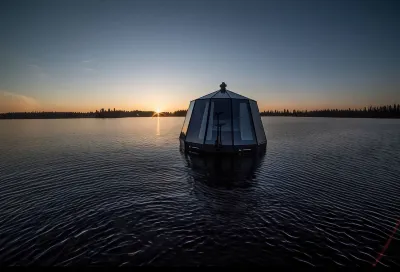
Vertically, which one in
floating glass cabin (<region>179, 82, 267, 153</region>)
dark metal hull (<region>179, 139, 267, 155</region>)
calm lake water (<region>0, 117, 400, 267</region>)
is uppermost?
floating glass cabin (<region>179, 82, 267, 153</region>)

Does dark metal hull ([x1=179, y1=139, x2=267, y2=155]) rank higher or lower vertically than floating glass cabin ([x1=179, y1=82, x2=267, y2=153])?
lower

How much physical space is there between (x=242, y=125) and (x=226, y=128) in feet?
6.21

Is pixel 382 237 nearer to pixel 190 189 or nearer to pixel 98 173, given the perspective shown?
pixel 190 189

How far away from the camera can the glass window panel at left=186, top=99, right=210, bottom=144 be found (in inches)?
979

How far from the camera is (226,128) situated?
2480 cm

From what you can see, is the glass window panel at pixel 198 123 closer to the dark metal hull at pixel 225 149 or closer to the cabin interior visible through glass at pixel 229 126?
the cabin interior visible through glass at pixel 229 126

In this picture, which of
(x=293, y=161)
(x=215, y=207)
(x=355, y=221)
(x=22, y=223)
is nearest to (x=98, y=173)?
(x=22, y=223)

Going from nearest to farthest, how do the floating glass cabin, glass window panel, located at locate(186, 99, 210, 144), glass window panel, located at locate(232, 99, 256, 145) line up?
the floating glass cabin < glass window panel, located at locate(232, 99, 256, 145) < glass window panel, located at locate(186, 99, 210, 144)

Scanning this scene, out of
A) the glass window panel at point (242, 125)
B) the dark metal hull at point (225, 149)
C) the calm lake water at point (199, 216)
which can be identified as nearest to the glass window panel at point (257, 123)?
the glass window panel at point (242, 125)

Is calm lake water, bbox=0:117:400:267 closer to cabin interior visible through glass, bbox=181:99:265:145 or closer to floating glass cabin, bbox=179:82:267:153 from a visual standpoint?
floating glass cabin, bbox=179:82:267:153

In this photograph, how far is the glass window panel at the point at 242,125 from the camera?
24.2 metres

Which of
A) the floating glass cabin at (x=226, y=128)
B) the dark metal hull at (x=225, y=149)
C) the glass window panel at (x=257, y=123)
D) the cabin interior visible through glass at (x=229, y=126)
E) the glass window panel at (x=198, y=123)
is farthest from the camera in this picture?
the glass window panel at (x=257, y=123)

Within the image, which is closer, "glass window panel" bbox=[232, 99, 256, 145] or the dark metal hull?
the dark metal hull

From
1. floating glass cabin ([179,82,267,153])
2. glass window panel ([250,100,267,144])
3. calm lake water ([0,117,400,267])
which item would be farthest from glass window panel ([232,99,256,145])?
calm lake water ([0,117,400,267])
